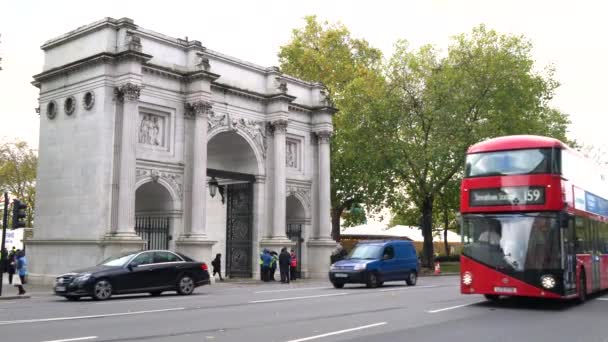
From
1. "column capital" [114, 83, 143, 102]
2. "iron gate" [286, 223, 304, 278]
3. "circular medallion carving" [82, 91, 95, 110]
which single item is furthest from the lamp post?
"circular medallion carving" [82, 91, 95, 110]

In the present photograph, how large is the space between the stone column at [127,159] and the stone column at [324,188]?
39.8 feet

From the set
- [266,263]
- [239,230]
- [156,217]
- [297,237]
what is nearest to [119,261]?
[156,217]

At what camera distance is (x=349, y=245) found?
52438 millimetres

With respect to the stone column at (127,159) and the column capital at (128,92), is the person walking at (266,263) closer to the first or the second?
the stone column at (127,159)

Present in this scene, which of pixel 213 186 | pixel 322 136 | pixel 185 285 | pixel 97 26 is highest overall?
pixel 97 26

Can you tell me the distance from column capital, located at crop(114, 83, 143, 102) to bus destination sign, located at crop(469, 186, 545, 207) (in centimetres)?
1523

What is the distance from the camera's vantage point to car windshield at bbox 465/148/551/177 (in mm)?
14516

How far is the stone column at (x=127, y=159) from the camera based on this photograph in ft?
81.4

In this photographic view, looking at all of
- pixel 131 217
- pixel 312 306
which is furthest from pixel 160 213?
pixel 312 306

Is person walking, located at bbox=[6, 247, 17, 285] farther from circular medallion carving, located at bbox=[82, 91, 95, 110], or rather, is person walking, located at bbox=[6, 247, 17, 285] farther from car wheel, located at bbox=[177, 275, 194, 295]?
car wheel, located at bbox=[177, 275, 194, 295]

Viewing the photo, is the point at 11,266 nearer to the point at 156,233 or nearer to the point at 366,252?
the point at 156,233

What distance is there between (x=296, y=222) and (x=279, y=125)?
5.92 m

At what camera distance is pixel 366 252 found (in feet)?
79.8

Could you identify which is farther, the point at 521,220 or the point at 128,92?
the point at 128,92
